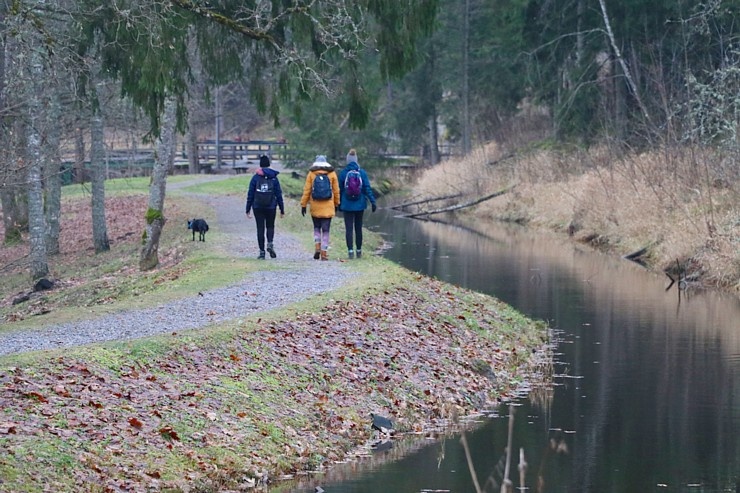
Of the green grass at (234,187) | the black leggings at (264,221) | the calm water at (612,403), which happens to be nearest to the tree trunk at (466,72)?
the green grass at (234,187)

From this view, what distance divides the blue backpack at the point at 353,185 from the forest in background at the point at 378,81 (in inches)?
53.5

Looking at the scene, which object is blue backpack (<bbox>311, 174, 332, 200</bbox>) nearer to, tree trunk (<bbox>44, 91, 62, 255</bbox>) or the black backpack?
the black backpack

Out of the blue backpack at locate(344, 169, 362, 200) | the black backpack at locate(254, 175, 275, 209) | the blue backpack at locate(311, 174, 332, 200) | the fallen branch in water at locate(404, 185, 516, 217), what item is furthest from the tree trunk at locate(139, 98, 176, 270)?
the fallen branch in water at locate(404, 185, 516, 217)

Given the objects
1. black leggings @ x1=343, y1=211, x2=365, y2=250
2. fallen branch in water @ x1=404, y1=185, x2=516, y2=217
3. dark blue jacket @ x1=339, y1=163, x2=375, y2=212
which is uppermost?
dark blue jacket @ x1=339, y1=163, x2=375, y2=212

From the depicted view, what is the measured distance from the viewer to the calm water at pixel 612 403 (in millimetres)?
10562

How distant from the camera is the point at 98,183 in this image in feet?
93.2

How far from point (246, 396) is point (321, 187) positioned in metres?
8.56

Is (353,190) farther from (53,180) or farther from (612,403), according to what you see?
(53,180)

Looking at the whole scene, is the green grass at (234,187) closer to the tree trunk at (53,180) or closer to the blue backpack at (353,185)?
the tree trunk at (53,180)

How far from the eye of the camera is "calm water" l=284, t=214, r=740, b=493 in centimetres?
1056

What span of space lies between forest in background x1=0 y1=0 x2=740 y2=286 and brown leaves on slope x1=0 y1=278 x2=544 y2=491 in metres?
3.12

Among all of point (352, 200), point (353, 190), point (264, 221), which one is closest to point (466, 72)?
point (264, 221)

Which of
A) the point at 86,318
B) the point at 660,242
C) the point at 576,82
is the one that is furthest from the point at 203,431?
the point at 576,82

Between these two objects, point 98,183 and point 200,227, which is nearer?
point 200,227
